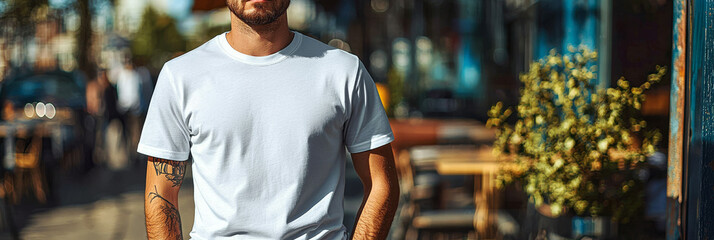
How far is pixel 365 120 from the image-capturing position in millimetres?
1751

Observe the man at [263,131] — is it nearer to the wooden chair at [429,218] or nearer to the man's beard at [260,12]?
the man's beard at [260,12]

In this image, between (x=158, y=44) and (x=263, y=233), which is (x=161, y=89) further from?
(x=158, y=44)

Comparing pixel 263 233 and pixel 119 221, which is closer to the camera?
pixel 263 233

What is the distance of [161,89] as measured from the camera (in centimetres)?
171

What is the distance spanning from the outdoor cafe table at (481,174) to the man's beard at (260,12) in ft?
9.62

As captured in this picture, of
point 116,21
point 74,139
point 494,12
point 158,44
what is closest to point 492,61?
point 494,12

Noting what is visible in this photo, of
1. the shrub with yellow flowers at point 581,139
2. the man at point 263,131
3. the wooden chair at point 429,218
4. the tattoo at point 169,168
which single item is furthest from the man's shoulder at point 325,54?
the wooden chair at point 429,218

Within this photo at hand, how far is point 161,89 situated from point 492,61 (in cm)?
1412

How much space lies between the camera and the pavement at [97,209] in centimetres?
539

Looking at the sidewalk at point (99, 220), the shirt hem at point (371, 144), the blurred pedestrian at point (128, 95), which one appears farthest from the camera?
the blurred pedestrian at point (128, 95)

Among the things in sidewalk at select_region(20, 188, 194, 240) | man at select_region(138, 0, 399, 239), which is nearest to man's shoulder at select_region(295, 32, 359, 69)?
man at select_region(138, 0, 399, 239)

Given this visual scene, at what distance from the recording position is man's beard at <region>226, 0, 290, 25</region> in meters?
1.68

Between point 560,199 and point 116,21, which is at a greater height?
point 116,21

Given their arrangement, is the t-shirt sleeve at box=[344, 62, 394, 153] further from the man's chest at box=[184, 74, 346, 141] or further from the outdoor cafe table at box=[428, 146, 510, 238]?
the outdoor cafe table at box=[428, 146, 510, 238]
